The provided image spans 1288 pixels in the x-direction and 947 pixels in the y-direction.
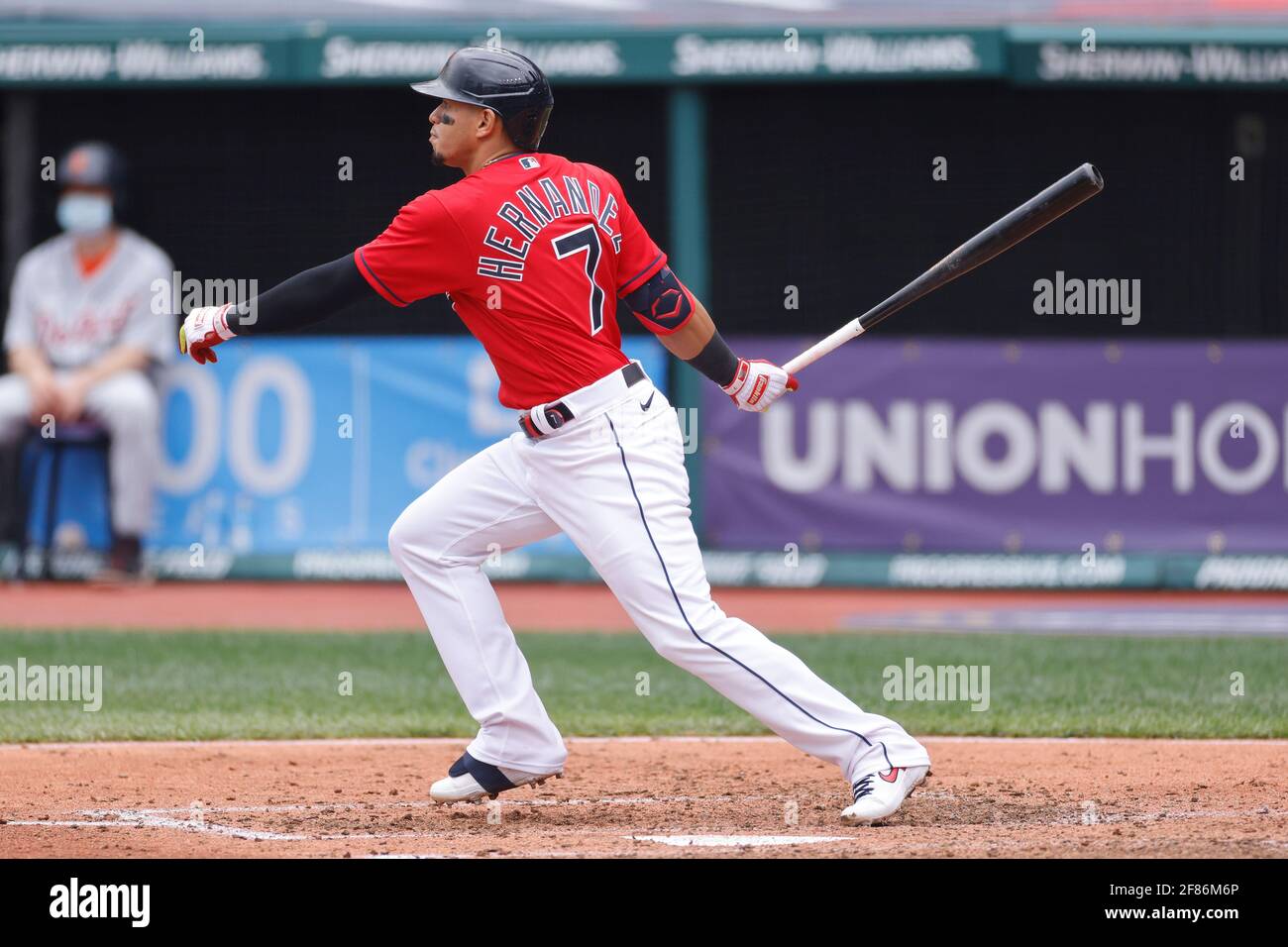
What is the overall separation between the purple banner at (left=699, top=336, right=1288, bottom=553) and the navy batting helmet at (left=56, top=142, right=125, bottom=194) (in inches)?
152

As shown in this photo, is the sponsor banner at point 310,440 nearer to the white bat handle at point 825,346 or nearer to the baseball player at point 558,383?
the white bat handle at point 825,346

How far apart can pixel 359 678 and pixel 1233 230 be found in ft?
21.4

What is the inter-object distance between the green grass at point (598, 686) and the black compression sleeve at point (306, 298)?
7.96 feet

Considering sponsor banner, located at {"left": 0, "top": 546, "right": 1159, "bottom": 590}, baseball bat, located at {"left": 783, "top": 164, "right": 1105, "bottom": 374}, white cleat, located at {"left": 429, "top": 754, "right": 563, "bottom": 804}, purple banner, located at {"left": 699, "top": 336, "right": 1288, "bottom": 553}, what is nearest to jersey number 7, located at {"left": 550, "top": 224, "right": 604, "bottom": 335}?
baseball bat, located at {"left": 783, "top": 164, "right": 1105, "bottom": 374}

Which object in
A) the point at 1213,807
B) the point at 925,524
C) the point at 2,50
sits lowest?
the point at 1213,807

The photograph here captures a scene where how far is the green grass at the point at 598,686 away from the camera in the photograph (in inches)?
277

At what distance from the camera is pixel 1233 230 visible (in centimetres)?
1189

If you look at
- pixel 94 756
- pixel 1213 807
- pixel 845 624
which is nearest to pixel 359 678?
pixel 94 756

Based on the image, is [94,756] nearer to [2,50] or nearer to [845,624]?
[845,624]

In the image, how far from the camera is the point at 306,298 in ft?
16.0

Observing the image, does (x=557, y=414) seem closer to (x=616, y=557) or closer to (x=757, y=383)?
(x=616, y=557)

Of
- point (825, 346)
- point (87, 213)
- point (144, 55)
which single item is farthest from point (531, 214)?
point (87, 213)

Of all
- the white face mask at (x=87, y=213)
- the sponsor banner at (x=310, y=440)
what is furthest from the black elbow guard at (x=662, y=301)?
the white face mask at (x=87, y=213)

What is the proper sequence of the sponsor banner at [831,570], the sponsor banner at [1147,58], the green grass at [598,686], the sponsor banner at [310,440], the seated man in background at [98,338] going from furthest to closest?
the sponsor banner at [310,440] → the seated man in background at [98,338] → the sponsor banner at [831,570] → the sponsor banner at [1147,58] → the green grass at [598,686]
